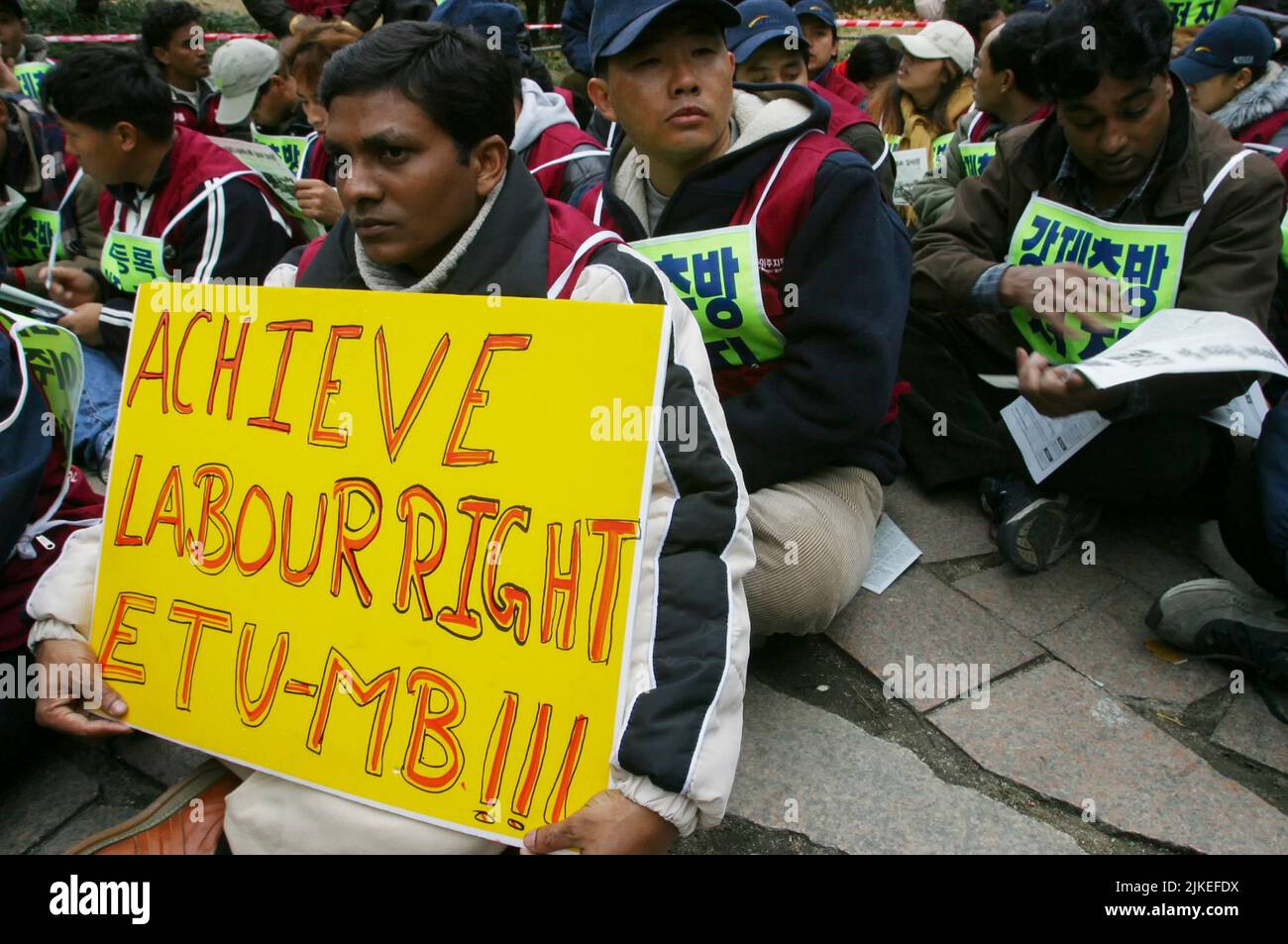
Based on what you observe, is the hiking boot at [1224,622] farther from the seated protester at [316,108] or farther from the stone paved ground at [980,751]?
the seated protester at [316,108]

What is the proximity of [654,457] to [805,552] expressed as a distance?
0.79 metres

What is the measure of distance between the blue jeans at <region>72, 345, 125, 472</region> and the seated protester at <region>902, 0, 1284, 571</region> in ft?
9.24

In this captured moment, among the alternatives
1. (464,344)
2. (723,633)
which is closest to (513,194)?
(464,344)

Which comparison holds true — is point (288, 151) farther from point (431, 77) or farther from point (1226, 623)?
point (1226, 623)

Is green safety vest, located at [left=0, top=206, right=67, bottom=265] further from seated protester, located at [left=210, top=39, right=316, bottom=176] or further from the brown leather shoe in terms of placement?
the brown leather shoe

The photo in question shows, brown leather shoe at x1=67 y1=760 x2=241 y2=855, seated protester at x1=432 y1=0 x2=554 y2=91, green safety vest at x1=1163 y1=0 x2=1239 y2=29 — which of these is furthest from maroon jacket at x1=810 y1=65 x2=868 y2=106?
brown leather shoe at x1=67 y1=760 x2=241 y2=855

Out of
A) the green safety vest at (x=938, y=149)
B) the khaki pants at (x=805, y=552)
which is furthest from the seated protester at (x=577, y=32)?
the khaki pants at (x=805, y=552)

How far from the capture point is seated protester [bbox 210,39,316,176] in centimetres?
432

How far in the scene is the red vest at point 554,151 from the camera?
9.62 ft

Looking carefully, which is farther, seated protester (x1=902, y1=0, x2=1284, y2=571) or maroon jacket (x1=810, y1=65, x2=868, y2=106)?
maroon jacket (x1=810, y1=65, x2=868, y2=106)

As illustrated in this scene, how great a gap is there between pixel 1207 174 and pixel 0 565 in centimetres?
287

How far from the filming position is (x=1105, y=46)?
2.32m

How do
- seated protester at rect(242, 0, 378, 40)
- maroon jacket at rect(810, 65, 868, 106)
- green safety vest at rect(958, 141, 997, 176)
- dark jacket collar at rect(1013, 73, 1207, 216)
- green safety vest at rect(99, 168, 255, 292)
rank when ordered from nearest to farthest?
dark jacket collar at rect(1013, 73, 1207, 216), green safety vest at rect(99, 168, 255, 292), green safety vest at rect(958, 141, 997, 176), maroon jacket at rect(810, 65, 868, 106), seated protester at rect(242, 0, 378, 40)

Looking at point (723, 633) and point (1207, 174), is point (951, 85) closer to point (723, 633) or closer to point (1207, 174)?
point (1207, 174)
